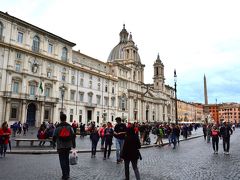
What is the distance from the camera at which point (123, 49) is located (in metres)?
82.3

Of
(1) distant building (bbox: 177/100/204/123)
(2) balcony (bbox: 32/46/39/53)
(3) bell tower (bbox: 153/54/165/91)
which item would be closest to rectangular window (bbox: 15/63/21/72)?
(2) balcony (bbox: 32/46/39/53)

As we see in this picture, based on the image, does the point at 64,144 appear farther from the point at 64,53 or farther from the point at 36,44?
the point at 64,53

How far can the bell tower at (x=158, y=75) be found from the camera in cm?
9938

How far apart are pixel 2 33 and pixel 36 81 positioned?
9.47m

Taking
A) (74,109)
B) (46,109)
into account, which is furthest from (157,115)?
(46,109)

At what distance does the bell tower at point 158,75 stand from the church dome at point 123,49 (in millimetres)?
16080

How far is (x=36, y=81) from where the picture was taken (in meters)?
42.2

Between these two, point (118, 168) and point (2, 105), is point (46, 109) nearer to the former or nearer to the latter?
point (2, 105)

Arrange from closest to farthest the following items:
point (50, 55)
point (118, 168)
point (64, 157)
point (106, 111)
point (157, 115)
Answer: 1. point (64, 157)
2. point (118, 168)
3. point (50, 55)
4. point (106, 111)
5. point (157, 115)

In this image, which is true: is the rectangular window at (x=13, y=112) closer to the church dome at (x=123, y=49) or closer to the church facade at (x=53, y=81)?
the church facade at (x=53, y=81)

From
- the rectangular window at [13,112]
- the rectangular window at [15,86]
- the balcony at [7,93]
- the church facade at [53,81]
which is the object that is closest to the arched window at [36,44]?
the church facade at [53,81]

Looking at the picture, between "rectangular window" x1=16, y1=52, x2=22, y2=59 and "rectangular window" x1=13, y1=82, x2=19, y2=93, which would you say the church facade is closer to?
"rectangular window" x1=13, y1=82, x2=19, y2=93

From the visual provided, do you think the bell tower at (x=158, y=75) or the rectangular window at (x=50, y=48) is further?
the bell tower at (x=158, y=75)

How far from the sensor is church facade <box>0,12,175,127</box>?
38188 millimetres
